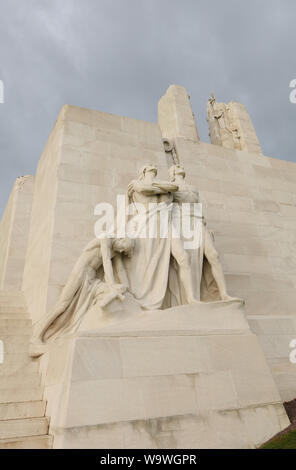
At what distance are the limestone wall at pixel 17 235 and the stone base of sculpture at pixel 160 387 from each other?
17.0 feet

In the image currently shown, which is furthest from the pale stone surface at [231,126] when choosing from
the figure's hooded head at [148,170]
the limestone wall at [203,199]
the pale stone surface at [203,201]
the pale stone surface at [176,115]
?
the figure's hooded head at [148,170]

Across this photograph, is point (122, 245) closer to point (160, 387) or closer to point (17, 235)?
point (160, 387)

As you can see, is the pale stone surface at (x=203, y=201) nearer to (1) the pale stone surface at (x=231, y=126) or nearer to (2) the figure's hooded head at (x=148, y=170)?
(1) the pale stone surface at (x=231, y=126)

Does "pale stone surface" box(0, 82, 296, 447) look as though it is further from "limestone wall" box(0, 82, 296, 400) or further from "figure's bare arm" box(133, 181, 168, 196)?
"figure's bare arm" box(133, 181, 168, 196)

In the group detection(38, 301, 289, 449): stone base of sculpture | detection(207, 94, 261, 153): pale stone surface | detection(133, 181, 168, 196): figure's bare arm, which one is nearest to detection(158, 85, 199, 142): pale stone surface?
detection(207, 94, 261, 153): pale stone surface

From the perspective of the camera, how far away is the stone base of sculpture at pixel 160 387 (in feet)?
11.9

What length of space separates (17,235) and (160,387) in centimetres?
Result: 749

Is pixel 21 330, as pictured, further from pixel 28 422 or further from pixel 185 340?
pixel 185 340

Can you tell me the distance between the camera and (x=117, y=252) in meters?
5.59

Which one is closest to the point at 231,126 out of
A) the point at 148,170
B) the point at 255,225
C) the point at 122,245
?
the point at 255,225

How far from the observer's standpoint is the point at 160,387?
159 inches

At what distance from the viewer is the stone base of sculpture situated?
3.62 metres

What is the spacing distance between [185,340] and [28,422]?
7.24 feet
